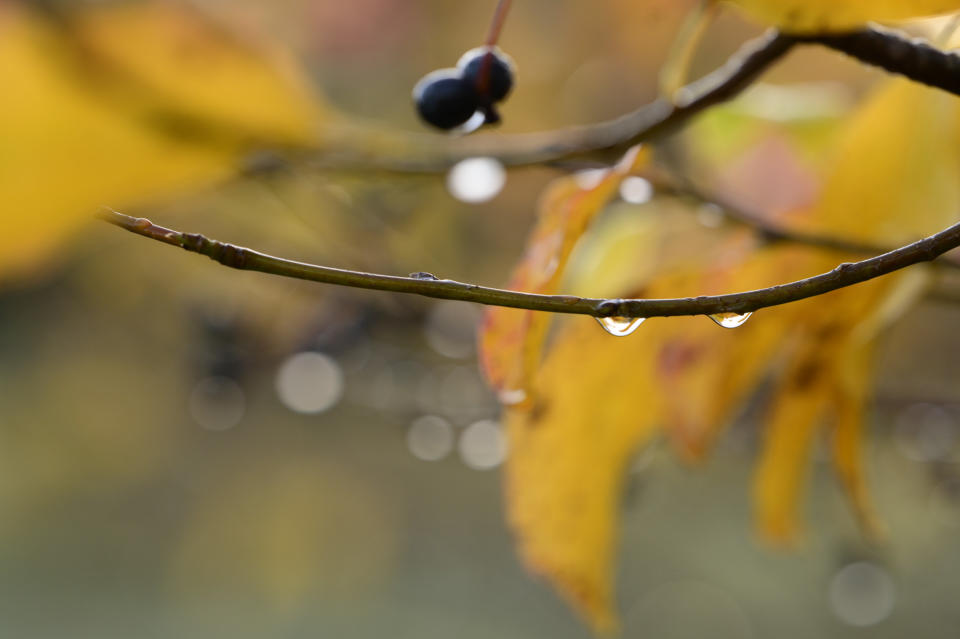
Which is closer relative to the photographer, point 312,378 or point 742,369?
point 742,369

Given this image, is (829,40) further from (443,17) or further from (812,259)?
(443,17)

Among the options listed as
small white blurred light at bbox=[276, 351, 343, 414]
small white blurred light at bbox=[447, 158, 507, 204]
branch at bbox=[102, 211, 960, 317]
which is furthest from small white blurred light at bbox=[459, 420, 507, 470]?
branch at bbox=[102, 211, 960, 317]

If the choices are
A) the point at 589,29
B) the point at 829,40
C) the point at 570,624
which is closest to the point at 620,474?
the point at 829,40

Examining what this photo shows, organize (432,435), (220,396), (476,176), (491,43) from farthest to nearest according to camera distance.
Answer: (220,396)
(432,435)
(476,176)
(491,43)

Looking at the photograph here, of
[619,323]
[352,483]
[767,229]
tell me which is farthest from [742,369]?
[352,483]

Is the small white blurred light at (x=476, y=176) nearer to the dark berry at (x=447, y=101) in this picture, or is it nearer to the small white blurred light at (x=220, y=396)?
the dark berry at (x=447, y=101)

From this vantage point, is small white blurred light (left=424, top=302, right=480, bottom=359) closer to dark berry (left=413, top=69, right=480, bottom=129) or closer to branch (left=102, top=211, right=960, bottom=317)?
dark berry (left=413, top=69, right=480, bottom=129)

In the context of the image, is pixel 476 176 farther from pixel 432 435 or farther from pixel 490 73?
pixel 432 435

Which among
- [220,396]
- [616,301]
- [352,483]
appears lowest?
[616,301]

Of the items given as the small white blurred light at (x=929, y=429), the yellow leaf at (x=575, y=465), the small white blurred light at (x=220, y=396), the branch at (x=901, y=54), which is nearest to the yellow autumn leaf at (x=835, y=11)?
the branch at (x=901, y=54)
